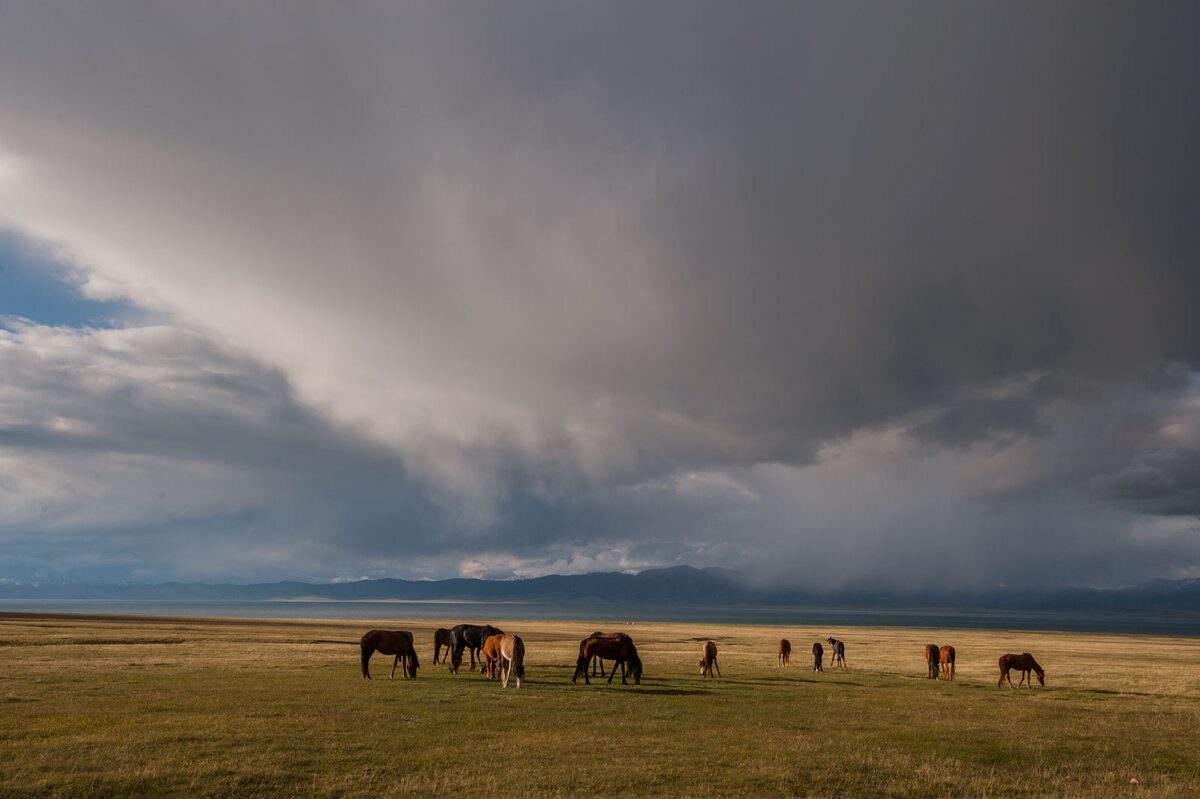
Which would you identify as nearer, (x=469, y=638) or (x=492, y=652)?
(x=492, y=652)

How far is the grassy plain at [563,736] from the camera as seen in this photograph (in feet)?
46.4

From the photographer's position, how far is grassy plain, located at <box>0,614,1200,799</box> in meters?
14.1

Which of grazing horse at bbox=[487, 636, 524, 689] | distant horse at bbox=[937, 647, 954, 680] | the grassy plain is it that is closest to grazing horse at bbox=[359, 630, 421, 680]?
the grassy plain

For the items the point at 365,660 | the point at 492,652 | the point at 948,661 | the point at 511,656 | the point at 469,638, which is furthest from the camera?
the point at 948,661

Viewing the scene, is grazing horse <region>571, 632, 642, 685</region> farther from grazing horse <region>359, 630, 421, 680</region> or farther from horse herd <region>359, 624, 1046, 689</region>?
grazing horse <region>359, 630, 421, 680</region>

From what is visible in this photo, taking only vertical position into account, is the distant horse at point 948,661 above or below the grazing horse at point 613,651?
below

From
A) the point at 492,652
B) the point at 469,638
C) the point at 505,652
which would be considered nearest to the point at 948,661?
the point at 505,652

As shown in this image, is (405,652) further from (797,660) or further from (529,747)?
(797,660)

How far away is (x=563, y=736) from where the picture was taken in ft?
61.8

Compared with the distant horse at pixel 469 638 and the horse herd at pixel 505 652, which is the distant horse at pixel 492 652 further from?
the distant horse at pixel 469 638

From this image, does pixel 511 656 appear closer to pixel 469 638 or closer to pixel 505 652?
pixel 505 652

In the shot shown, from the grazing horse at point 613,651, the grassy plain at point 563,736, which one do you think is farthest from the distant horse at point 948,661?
the grazing horse at point 613,651

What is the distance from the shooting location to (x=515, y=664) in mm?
29781

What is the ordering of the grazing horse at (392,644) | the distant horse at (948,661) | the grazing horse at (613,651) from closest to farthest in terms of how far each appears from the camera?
the grazing horse at (392,644) < the grazing horse at (613,651) < the distant horse at (948,661)
